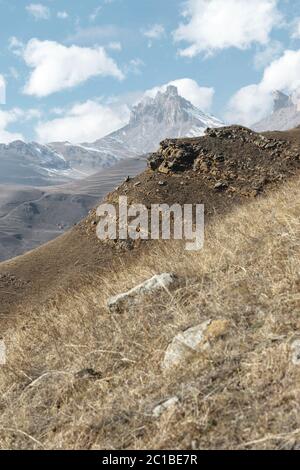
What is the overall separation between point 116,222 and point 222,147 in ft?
33.1

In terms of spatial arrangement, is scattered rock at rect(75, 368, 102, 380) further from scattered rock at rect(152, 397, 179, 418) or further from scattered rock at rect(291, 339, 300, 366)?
scattered rock at rect(291, 339, 300, 366)

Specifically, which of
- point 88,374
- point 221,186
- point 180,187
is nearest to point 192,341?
Answer: point 88,374

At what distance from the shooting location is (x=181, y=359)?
18.3 feet

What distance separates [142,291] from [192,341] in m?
2.11

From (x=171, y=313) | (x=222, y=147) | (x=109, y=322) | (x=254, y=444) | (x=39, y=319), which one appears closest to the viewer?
(x=254, y=444)

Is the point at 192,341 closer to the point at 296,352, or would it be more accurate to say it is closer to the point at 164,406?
the point at 164,406

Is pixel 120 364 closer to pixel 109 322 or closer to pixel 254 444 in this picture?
pixel 109 322

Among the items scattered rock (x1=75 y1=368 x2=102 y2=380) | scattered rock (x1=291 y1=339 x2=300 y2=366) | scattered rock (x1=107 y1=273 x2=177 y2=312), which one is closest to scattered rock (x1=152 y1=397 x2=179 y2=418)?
scattered rock (x1=291 y1=339 x2=300 y2=366)

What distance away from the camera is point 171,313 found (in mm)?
6844

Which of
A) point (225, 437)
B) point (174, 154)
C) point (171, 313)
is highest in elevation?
point (174, 154)

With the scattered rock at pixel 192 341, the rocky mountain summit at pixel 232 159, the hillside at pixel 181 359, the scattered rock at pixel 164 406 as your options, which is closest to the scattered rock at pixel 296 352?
the hillside at pixel 181 359

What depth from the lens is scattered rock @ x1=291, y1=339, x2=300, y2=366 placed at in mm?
4805

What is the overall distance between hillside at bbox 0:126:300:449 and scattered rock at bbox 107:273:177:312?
0.09 metres
